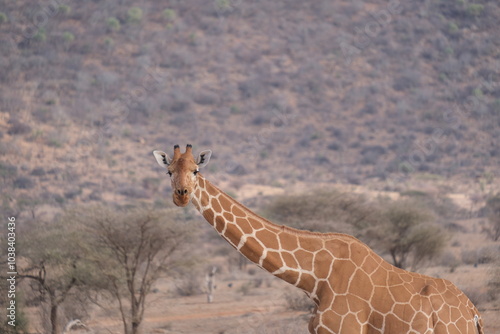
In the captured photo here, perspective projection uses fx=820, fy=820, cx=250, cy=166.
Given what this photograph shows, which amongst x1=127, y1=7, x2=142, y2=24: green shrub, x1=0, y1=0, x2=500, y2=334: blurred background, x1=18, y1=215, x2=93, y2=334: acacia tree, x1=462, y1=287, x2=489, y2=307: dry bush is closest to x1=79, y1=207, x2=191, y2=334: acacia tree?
x1=18, y1=215, x2=93, y2=334: acacia tree

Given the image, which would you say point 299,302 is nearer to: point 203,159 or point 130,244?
point 130,244

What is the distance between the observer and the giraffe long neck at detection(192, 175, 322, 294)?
767 cm

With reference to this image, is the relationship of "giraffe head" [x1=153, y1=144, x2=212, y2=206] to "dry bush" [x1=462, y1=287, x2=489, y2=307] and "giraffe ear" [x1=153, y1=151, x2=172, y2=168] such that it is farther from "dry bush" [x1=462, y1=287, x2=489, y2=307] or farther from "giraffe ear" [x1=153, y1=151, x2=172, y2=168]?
"dry bush" [x1=462, y1=287, x2=489, y2=307]

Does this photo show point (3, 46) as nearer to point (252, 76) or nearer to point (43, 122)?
point (43, 122)

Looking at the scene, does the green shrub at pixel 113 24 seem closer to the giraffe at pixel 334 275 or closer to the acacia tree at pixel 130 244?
the acacia tree at pixel 130 244

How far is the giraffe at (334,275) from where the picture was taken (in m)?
7.42

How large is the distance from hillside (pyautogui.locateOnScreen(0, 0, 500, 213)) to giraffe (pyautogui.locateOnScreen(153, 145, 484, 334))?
1441 inches

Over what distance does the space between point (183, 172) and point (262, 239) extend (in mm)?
1038

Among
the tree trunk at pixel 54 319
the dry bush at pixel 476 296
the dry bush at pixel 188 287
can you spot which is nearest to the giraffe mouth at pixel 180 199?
the tree trunk at pixel 54 319

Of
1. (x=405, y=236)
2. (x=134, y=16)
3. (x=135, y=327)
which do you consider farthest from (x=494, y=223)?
(x=134, y=16)

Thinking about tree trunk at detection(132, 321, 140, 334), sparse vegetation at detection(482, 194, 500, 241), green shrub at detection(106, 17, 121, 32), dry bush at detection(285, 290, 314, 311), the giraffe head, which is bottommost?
sparse vegetation at detection(482, 194, 500, 241)

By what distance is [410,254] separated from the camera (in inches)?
1028

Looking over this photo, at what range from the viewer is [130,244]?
17625mm

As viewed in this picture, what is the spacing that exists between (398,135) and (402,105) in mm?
3771
